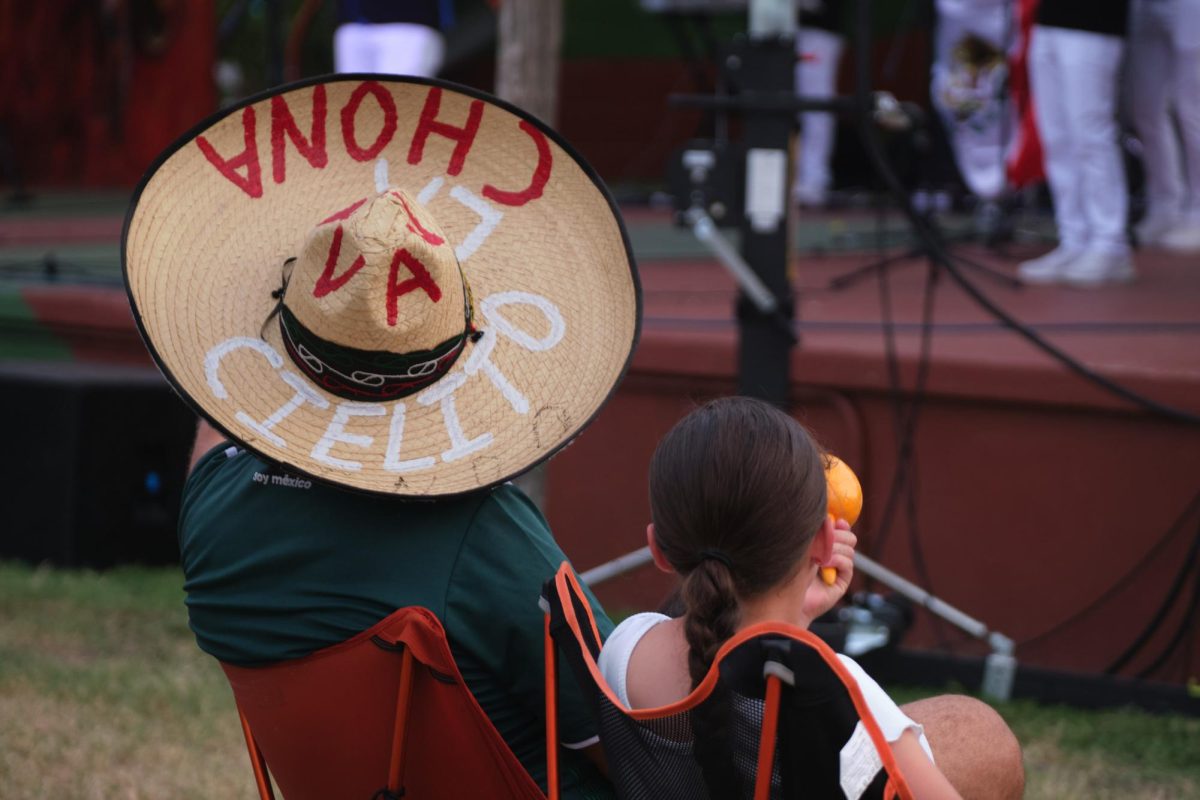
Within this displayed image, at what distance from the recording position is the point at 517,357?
183cm

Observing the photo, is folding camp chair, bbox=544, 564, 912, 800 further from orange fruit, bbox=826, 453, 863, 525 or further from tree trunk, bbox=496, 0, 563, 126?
tree trunk, bbox=496, 0, 563, 126

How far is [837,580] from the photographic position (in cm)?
164

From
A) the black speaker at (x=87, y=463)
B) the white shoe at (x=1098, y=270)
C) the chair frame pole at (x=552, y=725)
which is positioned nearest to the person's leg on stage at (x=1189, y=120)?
the white shoe at (x=1098, y=270)

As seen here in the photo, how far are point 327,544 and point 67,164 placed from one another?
919 centimetres

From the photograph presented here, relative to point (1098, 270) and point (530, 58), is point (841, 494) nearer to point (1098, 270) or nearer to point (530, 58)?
point (530, 58)

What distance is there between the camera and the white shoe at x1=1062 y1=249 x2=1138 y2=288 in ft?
16.1

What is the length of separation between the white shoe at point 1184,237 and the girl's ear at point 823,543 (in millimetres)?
4623

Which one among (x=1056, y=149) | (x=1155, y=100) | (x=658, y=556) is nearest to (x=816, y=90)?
(x=1155, y=100)

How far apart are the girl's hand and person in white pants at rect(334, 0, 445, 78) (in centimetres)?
469

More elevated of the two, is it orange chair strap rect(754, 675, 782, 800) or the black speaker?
orange chair strap rect(754, 675, 782, 800)

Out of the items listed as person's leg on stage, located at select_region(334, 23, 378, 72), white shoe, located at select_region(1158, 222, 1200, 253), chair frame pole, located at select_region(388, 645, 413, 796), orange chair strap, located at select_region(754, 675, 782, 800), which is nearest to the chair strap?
chair frame pole, located at select_region(388, 645, 413, 796)

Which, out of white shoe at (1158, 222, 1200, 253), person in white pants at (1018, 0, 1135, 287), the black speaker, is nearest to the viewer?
the black speaker

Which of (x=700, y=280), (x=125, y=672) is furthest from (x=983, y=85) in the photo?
(x=125, y=672)

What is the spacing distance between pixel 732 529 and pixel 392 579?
385 millimetres
